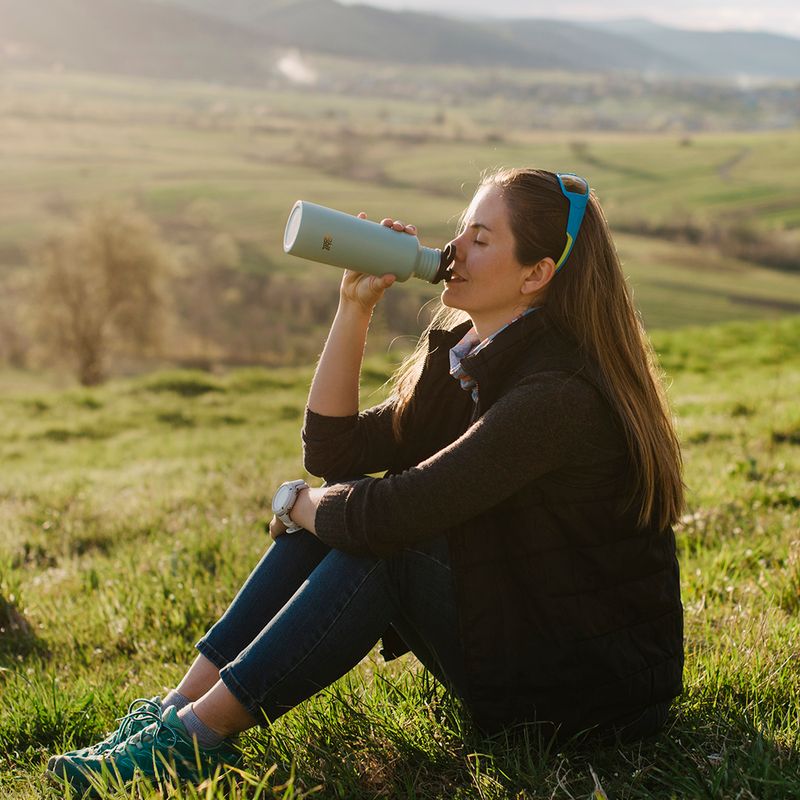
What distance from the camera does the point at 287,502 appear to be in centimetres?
295

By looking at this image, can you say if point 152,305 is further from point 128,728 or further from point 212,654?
point 128,728

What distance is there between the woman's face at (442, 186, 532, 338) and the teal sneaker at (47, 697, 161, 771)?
1.62m

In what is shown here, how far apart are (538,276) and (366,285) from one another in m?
0.59

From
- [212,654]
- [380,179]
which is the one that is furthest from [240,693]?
[380,179]

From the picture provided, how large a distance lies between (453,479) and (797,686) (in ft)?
4.54

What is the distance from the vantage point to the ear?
285cm

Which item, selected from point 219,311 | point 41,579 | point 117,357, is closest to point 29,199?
point 219,311

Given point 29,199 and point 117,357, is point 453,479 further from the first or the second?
point 29,199

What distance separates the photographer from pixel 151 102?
595ft

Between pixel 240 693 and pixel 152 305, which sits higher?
pixel 240 693

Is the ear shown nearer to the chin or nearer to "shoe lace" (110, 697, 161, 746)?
the chin

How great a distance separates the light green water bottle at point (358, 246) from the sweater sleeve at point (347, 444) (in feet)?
1.93

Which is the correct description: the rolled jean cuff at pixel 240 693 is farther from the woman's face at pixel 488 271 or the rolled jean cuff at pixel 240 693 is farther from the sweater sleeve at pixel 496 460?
the woman's face at pixel 488 271

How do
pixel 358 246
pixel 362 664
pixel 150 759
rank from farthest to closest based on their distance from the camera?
1. pixel 362 664
2. pixel 358 246
3. pixel 150 759
